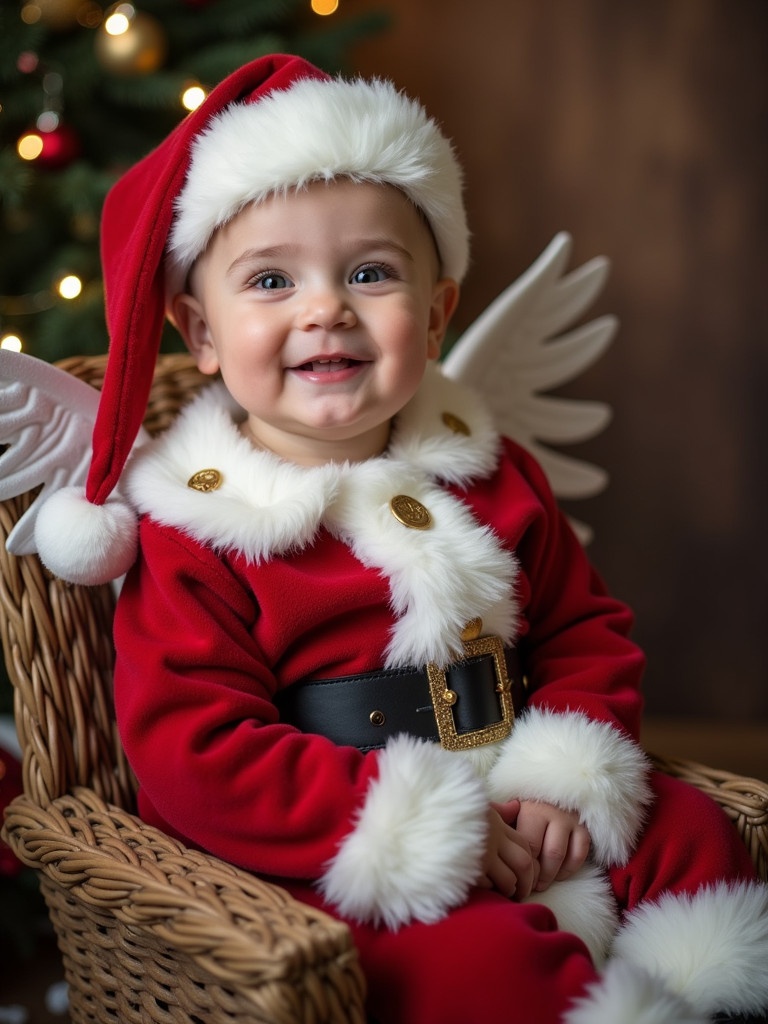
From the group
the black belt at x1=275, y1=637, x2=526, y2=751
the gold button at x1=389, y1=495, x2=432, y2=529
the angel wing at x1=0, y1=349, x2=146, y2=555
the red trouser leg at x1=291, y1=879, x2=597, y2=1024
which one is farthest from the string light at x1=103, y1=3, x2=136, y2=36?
the red trouser leg at x1=291, y1=879, x2=597, y2=1024

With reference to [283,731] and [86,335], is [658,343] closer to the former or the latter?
[86,335]

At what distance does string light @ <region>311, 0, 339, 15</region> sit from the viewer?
1826 millimetres

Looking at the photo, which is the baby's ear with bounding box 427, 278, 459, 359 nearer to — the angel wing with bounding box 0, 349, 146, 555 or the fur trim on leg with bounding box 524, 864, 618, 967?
the angel wing with bounding box 0, 349, 146, 555

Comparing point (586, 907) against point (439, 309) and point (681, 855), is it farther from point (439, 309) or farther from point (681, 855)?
point (439, 309)

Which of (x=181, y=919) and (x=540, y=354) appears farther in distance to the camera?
(x=540, y=354)

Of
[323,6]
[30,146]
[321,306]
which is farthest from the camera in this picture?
[323,6]

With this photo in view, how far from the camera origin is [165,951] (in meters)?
0.89

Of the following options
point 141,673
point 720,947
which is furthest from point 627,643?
point 141,673

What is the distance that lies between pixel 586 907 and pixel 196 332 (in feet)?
2.52

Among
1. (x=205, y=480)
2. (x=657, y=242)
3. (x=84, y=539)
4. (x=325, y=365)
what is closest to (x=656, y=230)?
(x=657, y=242)

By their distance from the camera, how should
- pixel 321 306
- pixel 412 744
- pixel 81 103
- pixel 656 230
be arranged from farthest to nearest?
pixel 656 230
pixel 81 103
pixel 321 306
pixel 412 744

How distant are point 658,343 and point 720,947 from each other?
5.13 feet

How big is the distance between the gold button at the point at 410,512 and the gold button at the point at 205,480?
0.19 meters

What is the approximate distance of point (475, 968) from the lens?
854 millimetres
